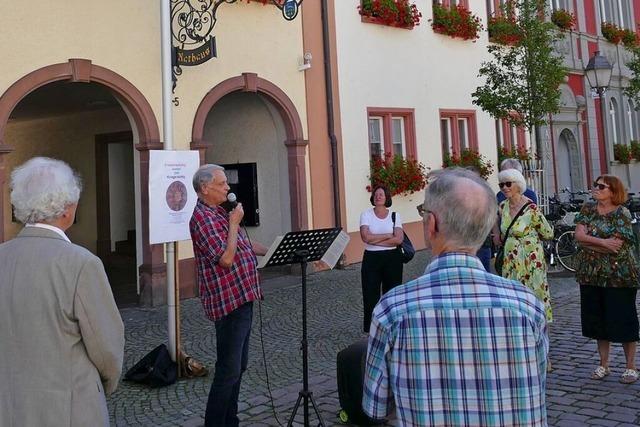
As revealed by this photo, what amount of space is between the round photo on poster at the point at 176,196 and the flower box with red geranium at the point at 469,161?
31.4 ft

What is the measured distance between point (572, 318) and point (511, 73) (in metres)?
5.57

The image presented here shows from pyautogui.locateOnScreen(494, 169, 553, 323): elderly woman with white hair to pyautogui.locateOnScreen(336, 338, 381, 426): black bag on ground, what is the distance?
66.5 inches

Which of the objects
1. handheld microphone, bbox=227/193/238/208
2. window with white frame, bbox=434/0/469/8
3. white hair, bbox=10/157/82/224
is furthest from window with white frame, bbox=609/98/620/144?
white hair, bbox=10/157/82/224

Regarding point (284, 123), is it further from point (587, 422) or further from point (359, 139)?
point (587, 422)

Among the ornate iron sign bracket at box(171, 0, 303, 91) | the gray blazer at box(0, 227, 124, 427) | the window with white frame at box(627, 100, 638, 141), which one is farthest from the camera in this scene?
the window with white frame at box(627, 100, 638, 141)

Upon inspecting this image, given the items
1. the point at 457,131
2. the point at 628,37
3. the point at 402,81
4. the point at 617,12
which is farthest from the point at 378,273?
the point at 617,12

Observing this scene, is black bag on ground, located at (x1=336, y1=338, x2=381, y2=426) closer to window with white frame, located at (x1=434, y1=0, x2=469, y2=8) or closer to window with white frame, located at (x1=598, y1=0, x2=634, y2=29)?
window with white frame, located at (x1=434, y1=0, x2=469, y2=8)

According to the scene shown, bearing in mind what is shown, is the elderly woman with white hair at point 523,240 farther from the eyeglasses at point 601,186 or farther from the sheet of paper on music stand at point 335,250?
the sheet of paper on music stand at point 335,250

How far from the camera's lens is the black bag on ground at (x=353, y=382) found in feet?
13.5

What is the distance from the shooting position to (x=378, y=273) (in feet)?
21.3

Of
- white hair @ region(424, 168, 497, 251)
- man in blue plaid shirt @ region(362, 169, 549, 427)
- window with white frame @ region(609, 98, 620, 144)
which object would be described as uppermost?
window with white frame @ region(609, 98, 620, 144)

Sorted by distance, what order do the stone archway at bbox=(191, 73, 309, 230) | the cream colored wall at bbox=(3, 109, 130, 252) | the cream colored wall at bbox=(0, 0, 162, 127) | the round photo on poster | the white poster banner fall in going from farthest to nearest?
1. the cream colored wall at bbox=(3, 109, 130, 252)
2. the stone archway at bbox=(191, 73, 309, 230)
3. the cream colored wall at bbox=(0, 0, 162, 127)
4. the round photo on poster
5. the white poster banner

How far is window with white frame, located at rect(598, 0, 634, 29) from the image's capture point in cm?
2088

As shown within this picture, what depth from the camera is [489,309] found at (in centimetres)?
176
